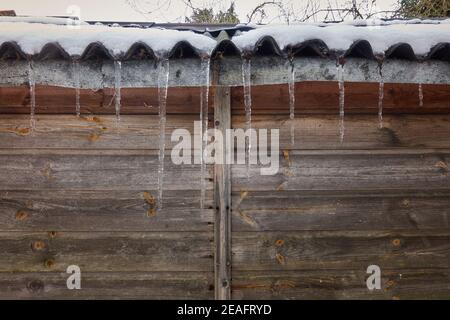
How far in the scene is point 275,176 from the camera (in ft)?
10.4

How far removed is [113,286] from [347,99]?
243 cm

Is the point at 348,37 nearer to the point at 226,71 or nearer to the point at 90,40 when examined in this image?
the point at 226,71

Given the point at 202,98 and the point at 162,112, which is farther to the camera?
the point at 202,98

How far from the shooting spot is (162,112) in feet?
9.60

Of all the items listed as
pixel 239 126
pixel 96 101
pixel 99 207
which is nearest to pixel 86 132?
pixel 96 101

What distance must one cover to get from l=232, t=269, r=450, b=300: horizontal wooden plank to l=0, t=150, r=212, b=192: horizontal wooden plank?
2.94 ft

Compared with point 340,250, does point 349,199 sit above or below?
above

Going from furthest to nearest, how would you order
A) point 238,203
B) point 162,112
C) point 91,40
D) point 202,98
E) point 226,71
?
point 238,203 < point 202,98 < point 162,112 < point 226,71 < point 91,40

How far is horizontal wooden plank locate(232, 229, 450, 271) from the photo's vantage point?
3131 millimetres

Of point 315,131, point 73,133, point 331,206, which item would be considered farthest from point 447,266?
point 73,133

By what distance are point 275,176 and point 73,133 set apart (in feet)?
5.50

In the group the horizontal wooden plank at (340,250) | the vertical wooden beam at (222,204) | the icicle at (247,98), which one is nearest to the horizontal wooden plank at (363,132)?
the icicle at (247,98)

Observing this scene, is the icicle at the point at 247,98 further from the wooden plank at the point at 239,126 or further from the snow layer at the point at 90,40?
the snow layer at the point at 90,40
